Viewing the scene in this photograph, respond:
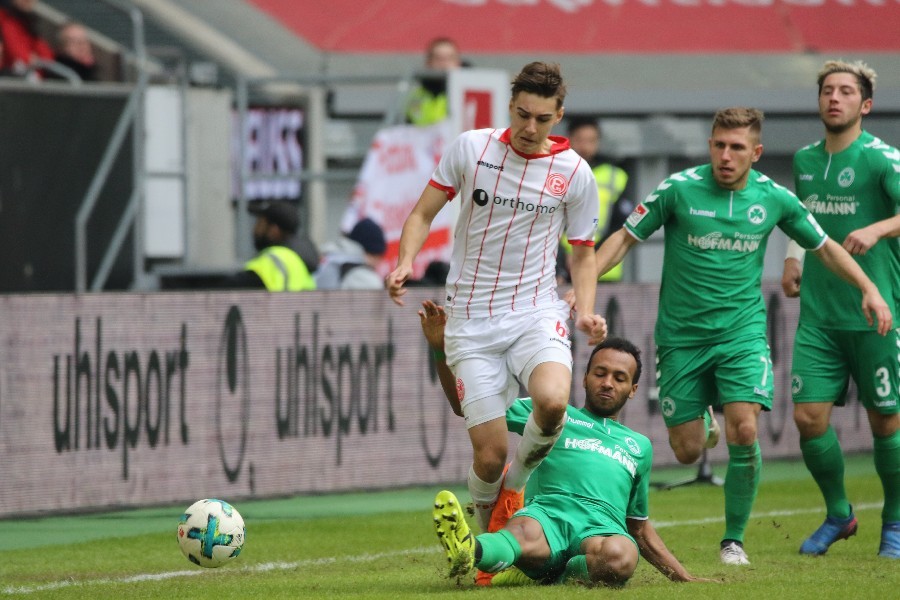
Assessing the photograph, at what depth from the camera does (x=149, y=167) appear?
15.8 metres

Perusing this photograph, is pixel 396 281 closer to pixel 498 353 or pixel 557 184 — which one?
pixel 498 353

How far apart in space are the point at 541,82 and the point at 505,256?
0.83m

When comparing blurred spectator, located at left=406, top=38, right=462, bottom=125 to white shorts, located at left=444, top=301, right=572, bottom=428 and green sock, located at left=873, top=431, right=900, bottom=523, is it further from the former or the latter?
white shorts, located at left=444, top=301, right=572, bottom=428

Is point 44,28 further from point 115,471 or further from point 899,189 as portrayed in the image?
point 899,189

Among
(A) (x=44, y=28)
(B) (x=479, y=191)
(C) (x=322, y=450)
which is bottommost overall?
(C) (x=322, y=450)

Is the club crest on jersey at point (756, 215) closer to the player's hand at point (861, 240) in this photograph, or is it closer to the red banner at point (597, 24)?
the player's hand at point (861, 240)

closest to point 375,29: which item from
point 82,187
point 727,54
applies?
point 727,54

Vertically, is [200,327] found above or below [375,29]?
below

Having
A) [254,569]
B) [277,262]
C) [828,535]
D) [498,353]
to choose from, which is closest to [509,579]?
[498,353]

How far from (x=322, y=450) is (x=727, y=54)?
37.0ft

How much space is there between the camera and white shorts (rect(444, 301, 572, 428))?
779 centimetres

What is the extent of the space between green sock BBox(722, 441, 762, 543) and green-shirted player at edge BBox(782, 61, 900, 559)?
0.68m

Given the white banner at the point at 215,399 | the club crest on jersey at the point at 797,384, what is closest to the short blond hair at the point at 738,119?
the club crest on jersey at the point at 797,384

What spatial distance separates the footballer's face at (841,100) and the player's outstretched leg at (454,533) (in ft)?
11.4
